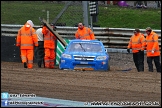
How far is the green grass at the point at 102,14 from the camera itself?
101 ft

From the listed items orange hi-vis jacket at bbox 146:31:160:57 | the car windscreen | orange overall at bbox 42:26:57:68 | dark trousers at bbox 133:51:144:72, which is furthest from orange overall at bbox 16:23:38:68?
orange hi-vis jacket at bbox 146:31:160:57

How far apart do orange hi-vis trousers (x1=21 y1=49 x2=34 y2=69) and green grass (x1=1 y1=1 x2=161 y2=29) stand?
7205mm

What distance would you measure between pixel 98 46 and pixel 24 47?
8.59 ft

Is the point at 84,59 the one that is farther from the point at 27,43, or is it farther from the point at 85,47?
the point at 27,43

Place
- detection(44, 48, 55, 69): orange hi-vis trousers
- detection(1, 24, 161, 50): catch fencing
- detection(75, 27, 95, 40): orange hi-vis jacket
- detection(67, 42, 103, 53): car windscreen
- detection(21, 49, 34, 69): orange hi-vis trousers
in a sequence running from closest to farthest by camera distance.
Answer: detection(21, 49, 34, 69): orange hi-vis trousers, detection(67, 42, 103, 53): car windscreen, detection(44, 48, 55, 69): orange hi-vis trousers, detection(75, 27, 95, 40): orange hi-vis jacket, detection(1, 24, 161, 50): catch fencing

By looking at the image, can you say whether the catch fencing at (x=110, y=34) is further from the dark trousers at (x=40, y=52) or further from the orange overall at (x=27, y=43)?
the orange overall at (x=27, y=43)

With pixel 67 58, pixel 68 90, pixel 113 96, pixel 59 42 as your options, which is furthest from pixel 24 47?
pixel 113 96

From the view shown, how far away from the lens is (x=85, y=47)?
1995 cm

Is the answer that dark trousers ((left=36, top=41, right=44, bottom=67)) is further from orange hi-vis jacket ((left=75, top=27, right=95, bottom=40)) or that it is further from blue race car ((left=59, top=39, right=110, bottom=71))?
blue race car ((left=59, top=39, right=110, bottom=71))

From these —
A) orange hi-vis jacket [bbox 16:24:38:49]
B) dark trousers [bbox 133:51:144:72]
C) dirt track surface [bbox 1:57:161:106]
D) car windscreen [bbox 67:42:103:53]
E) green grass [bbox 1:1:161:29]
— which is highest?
green grass [bbox 1:1:161:29]

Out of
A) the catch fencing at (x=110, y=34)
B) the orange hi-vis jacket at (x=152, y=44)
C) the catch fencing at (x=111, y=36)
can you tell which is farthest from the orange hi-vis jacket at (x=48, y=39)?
the catch fencing at (x=110, y=34)

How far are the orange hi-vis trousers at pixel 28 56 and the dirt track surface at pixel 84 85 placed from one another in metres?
1.05

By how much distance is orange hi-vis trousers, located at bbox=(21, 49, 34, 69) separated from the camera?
1941cm

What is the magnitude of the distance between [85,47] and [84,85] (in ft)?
18.3
